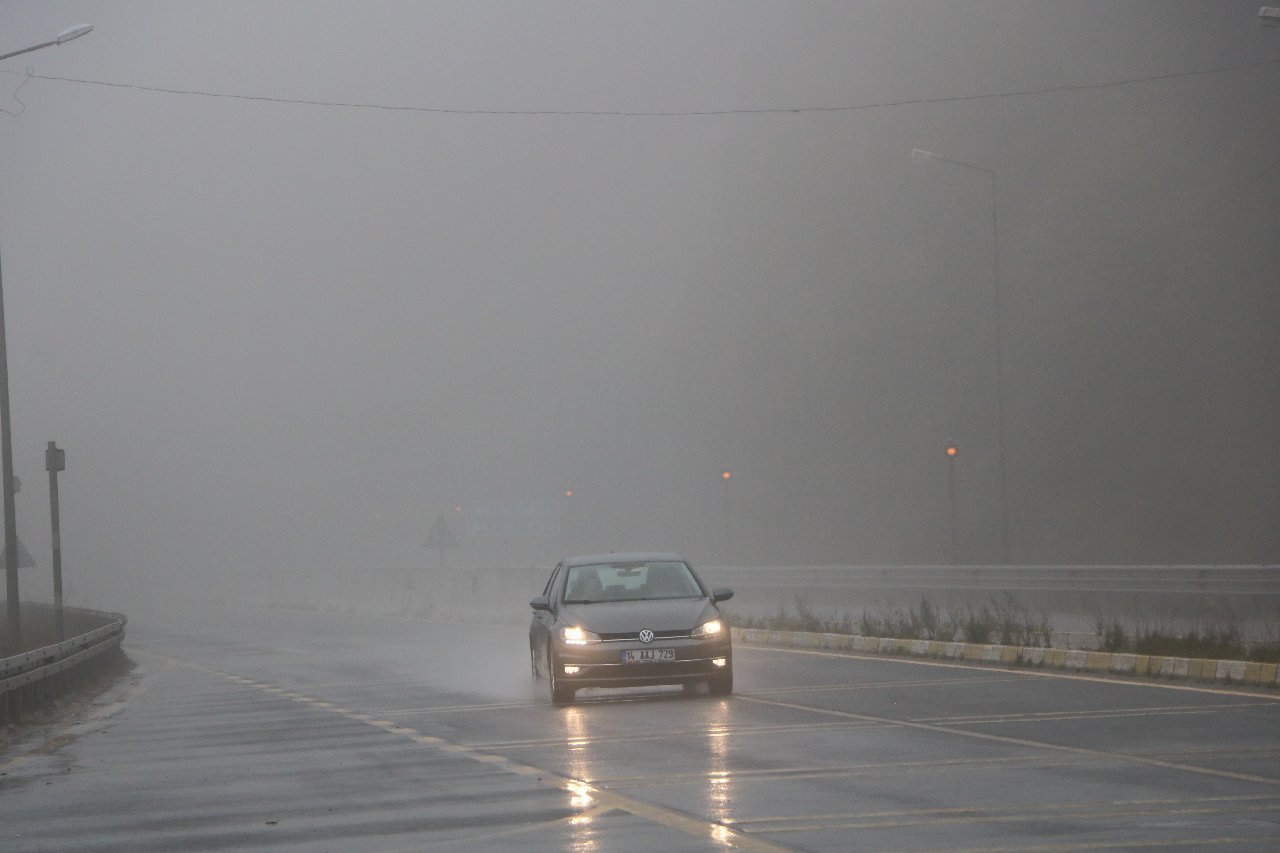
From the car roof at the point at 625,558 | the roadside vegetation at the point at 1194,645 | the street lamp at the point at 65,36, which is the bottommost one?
the roadside vegetation at the point at 1194,645

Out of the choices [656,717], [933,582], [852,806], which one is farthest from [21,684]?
[933,582]

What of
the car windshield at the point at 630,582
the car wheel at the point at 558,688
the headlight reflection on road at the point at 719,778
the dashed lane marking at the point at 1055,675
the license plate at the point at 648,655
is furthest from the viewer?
the car windshield at the point at 630,582

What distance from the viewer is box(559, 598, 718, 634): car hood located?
18.5 metres

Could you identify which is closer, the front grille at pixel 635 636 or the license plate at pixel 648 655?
the license plate at pixel 648 655

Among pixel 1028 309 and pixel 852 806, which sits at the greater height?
pixel 1028 309

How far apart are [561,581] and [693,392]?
317 ft

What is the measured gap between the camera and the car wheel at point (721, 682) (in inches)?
731

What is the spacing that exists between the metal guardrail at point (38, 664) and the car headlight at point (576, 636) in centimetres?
561

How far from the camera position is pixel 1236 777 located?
10750 mm

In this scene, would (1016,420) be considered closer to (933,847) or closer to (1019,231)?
(1019,231)

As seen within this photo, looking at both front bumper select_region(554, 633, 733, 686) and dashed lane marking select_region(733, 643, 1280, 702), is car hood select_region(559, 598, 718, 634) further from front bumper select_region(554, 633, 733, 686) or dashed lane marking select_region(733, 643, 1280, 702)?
dashed lane marking select_region(733, 643, 1280, 702)

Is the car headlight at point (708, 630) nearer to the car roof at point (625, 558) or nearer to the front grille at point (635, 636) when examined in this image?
the front grille at point (635, 636)

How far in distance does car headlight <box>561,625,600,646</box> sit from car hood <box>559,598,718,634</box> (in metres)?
0.05

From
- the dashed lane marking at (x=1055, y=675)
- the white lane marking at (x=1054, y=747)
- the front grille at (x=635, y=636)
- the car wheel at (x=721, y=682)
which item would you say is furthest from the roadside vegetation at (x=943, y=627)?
the white lane marking at (x=1054, y=747)
